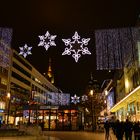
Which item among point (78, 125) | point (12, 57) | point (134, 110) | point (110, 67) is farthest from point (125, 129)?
point (12, 57)

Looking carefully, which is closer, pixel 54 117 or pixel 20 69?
pixel 54 117

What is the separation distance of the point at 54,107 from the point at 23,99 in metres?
36.7

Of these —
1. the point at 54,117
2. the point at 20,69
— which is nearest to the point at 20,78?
the point at 20,69

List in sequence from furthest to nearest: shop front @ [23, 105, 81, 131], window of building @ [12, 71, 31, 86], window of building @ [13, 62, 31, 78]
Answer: window of building @ [13, 62, 31, 78] < window of building @ [12, 71, 31, 86] < shop front @ [23, 105, 81, 131]

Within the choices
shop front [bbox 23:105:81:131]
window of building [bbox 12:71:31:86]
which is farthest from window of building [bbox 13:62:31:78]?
shop front [bbox 23:105:81:131]

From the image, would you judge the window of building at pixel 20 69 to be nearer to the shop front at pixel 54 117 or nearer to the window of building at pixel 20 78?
the window of building at pixel 20 78

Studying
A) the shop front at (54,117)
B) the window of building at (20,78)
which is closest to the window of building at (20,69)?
the window of building at (20,78)

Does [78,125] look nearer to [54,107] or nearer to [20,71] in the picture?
[54,107]

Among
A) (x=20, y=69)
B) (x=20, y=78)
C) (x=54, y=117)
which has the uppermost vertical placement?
(x=20, y=69)

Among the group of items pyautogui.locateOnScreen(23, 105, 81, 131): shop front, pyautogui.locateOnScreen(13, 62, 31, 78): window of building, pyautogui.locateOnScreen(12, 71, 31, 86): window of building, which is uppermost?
pyautogui.locateOnScreen(13, 62, 31, 78): window of building

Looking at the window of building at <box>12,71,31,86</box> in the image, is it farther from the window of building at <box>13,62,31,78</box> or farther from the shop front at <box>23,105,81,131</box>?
the shop front at <box>23,105,81,131</box>

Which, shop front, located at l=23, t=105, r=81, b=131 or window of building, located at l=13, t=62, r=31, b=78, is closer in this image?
shop front, located at l=23, t=105, r=81, b=131

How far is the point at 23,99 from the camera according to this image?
87875 millimetres

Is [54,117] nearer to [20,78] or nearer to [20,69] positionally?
[20,78]
